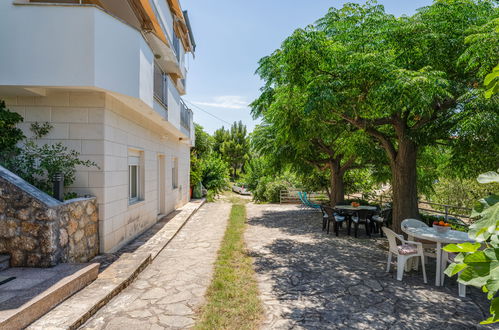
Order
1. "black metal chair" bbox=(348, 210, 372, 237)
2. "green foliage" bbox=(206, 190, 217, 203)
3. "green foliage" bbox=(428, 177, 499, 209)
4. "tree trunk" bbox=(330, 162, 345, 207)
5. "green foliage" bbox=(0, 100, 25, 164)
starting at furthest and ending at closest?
"green foliage" bbox=(206, 190, 217, 203)
"green foliage" bbox=(428, 177, 499, 209)
"tree trunk" bbox=(330, 162, 345, 207)
"black metal chair" bbox=(348, 210, 372, 237)
"green foliage" bbox=(0, 100, 25, 164)

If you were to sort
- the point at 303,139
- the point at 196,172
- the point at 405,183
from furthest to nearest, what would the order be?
the point at 196,172 → the point at 303,139 → the point at 405,183

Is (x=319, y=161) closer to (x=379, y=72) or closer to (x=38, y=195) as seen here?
(x=379, y=72)

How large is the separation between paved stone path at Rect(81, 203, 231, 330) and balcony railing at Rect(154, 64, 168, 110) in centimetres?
439

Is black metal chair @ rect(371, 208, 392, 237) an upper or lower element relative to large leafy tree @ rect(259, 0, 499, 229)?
lower

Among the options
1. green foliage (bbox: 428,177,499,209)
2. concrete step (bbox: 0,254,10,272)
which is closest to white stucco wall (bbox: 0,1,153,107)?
concrete step (bbox: 0,254,10,272)

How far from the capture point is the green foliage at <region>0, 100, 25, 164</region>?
17.7 feet

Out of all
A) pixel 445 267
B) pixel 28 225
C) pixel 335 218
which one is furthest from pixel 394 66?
pixel 28 225

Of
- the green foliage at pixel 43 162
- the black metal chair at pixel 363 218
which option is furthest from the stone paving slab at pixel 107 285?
the black metal chair at pixel 363 218

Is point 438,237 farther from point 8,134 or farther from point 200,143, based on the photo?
point 200,143

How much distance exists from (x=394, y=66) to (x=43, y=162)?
749 centimetres

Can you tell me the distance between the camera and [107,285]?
450 cm

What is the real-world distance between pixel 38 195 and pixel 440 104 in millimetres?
9204

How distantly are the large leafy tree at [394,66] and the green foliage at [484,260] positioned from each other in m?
4.43

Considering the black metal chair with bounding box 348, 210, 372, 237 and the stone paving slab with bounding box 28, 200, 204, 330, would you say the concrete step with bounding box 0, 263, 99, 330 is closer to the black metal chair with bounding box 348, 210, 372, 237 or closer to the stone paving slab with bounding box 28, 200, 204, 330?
the stone paving slab with bounding box 28, 200, 204, 330
